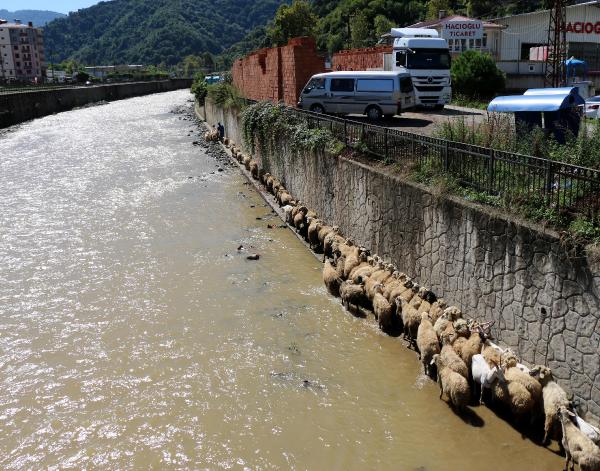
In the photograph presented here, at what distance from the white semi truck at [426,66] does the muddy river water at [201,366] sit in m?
9.40

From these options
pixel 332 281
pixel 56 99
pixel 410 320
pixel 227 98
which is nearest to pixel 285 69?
pixel 227 98

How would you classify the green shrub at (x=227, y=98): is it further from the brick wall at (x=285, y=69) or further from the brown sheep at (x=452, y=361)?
the brown sheep at (x=452, y=361)

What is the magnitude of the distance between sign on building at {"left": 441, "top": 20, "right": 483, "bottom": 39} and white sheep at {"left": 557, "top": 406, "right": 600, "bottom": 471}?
40.0 meters

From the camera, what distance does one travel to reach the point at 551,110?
38.6 feet

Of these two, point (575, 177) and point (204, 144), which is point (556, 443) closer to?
point (575, 177)

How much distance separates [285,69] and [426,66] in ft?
18.9

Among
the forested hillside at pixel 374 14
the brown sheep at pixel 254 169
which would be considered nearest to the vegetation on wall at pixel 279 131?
the brown sheep at pixel 254 169

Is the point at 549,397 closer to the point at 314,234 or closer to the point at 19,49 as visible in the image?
the point at 314,234

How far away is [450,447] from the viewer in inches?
284

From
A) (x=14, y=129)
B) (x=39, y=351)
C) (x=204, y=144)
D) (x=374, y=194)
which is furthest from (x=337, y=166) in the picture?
(x=14, y=129)

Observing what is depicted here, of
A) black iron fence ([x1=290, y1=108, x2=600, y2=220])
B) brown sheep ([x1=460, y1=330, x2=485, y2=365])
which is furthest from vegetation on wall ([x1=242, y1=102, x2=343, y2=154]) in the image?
brown sheep ([x1=460, y1=330, x2=485, y2=365])

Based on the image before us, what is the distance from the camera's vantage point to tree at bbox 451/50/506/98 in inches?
1180

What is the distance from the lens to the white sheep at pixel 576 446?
20.5 ft

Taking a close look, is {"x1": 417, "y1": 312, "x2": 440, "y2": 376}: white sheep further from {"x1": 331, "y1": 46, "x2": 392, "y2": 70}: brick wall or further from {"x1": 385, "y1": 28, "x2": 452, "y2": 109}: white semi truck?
Result: {"x1": 331, "y1": 46, "x2": 392, "y2": 70}: brick wall
